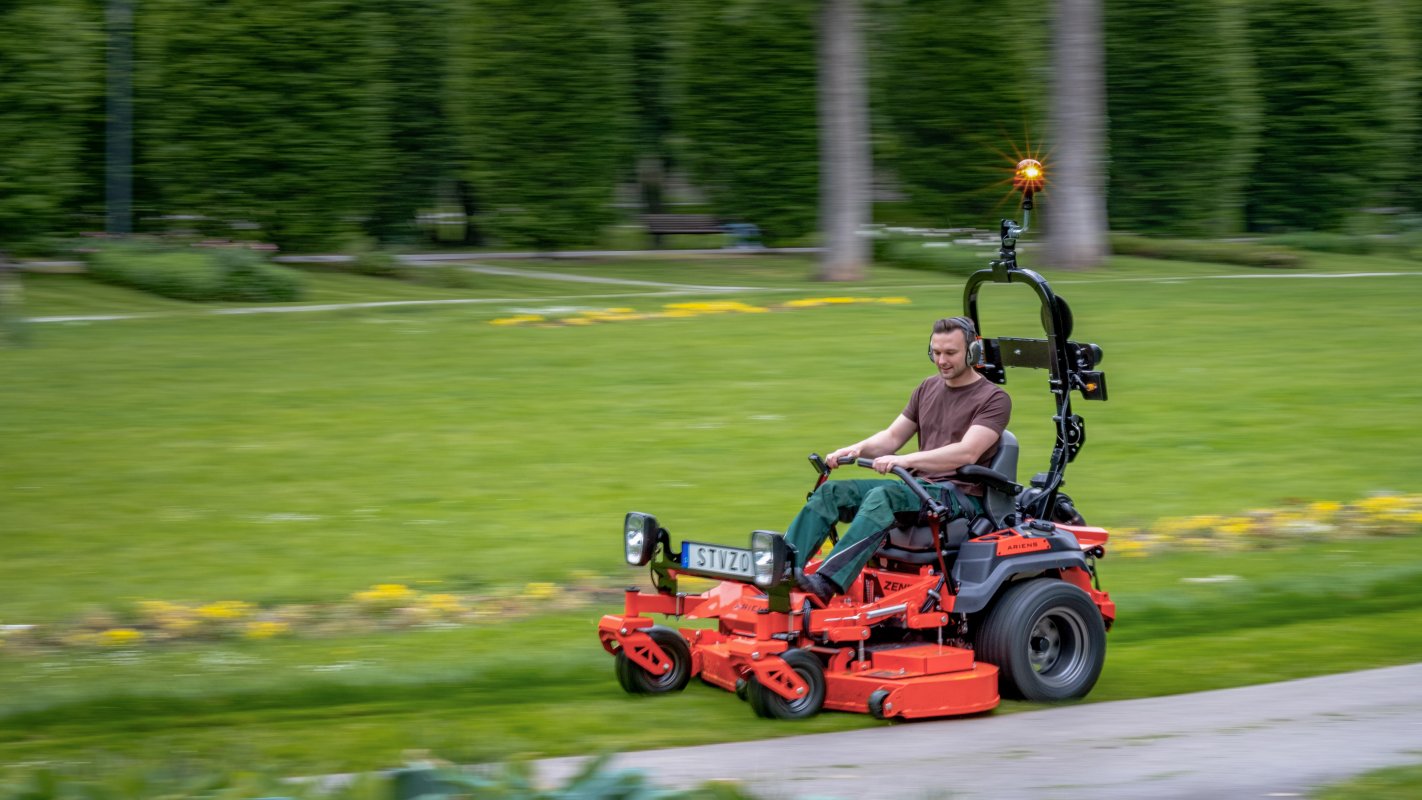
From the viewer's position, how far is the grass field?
8555 mm

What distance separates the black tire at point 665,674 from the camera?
8.31m

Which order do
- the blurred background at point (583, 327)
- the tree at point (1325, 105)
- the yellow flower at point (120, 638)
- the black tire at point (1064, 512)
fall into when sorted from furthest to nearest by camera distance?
the tree at point (1325, 105) → the yellow flower at point (120, 638) → the blurred background at point (583, 327) → the black tire at point (1064, 512)

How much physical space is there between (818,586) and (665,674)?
0.93 meters

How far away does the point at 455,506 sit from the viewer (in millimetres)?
13078

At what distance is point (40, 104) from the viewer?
25156mm

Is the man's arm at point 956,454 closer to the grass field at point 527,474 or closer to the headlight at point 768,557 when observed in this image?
the headlight at point 768,557

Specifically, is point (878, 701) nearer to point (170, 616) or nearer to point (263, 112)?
point (170, 616)

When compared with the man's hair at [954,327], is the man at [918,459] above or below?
below

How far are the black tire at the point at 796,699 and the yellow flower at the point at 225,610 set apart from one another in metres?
3.72

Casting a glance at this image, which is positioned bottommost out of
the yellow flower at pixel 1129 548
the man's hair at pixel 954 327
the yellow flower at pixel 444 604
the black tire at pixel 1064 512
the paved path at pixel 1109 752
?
the yellow flower at pixel 444 604

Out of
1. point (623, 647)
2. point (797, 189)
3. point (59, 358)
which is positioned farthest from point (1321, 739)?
point (797, 189)

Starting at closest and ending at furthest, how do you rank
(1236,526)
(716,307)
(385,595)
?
(385,595) < (1236,526) < (716,307)

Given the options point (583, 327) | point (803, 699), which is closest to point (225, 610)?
point (803, 699)

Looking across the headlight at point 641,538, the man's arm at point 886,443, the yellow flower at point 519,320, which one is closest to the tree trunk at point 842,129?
the yellow flower at point 519,320
